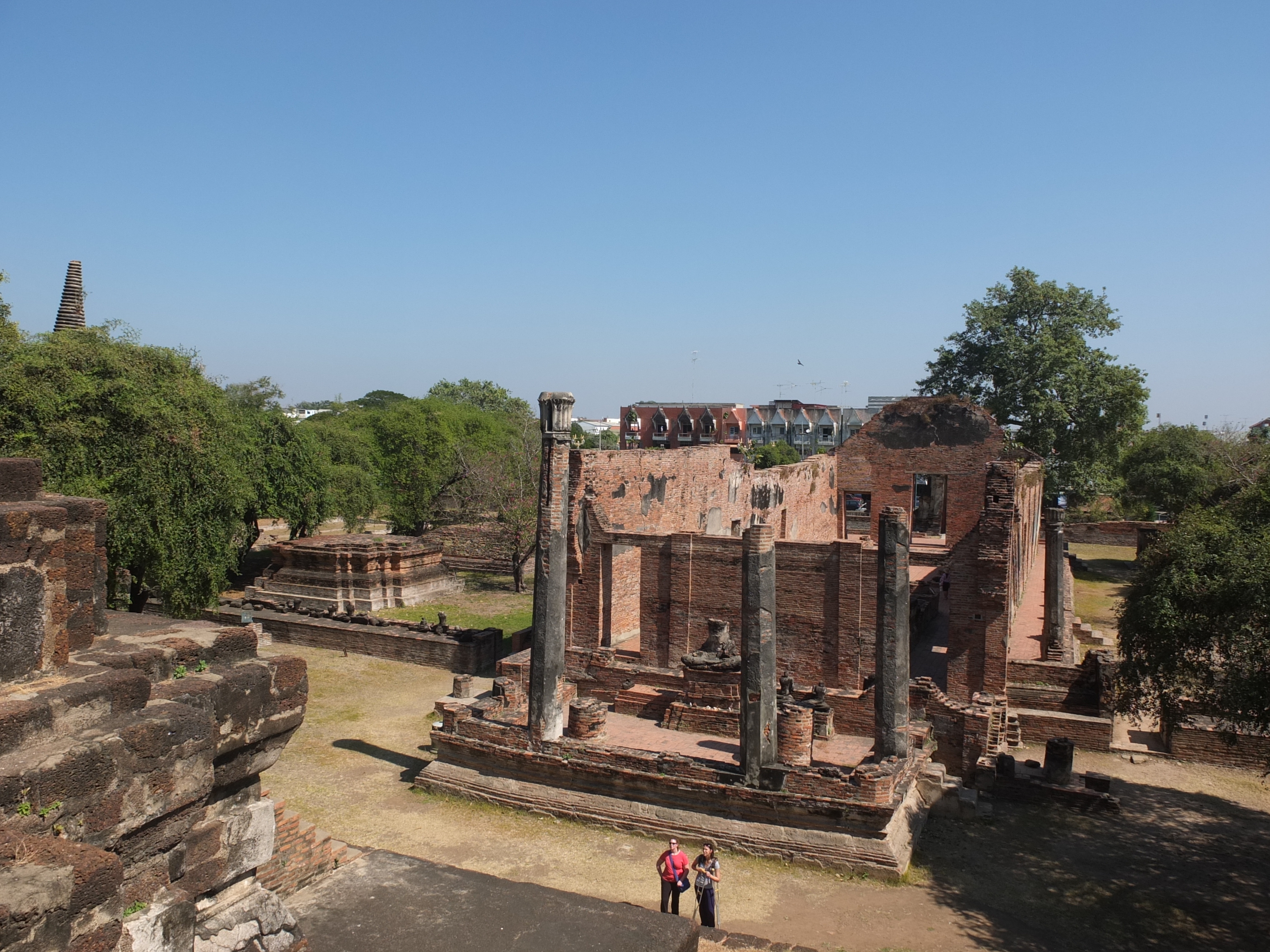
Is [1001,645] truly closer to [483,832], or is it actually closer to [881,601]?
[881,601]

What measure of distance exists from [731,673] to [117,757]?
11.9 metres

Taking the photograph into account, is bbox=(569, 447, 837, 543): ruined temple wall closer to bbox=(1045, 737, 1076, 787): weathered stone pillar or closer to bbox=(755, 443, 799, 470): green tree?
bbox=(1045, 737, 1076, 787): weathered stone pillar

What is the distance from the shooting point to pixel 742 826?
1080 cm

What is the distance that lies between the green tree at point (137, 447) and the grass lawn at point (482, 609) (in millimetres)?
6593

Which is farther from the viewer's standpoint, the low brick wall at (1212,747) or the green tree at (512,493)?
the green tree at (512,493)

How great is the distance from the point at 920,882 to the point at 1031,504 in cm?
2112

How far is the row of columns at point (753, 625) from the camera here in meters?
11.3

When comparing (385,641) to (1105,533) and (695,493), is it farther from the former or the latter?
(1105,533)

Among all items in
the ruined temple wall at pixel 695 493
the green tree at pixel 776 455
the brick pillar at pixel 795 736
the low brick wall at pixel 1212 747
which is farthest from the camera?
the green tree at pixel 776 455

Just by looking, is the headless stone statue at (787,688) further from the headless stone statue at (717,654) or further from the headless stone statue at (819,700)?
A: the headless stone statue at (717,654)

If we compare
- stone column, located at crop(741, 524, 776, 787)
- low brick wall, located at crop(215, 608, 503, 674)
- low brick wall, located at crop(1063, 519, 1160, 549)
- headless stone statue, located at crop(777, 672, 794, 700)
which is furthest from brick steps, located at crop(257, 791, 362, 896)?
low brick wall, located at crop(1063, 519, 1160, 549)

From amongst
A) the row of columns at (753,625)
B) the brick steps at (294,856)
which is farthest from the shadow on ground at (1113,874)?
the brick steps at (294,856)

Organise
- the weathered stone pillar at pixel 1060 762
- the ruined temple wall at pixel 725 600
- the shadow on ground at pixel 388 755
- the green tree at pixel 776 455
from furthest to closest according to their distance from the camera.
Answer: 1. the green tree at pixel 776 455
2. the ruined temple wall at pixel 725 600
3. the shadow on ground at pixel 388 755
4. the weathered stone pillar at pixel 1060 762

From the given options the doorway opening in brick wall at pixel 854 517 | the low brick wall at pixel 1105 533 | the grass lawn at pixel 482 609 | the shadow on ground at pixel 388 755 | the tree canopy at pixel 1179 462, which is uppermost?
the tree canopy at pixel 1179 462
